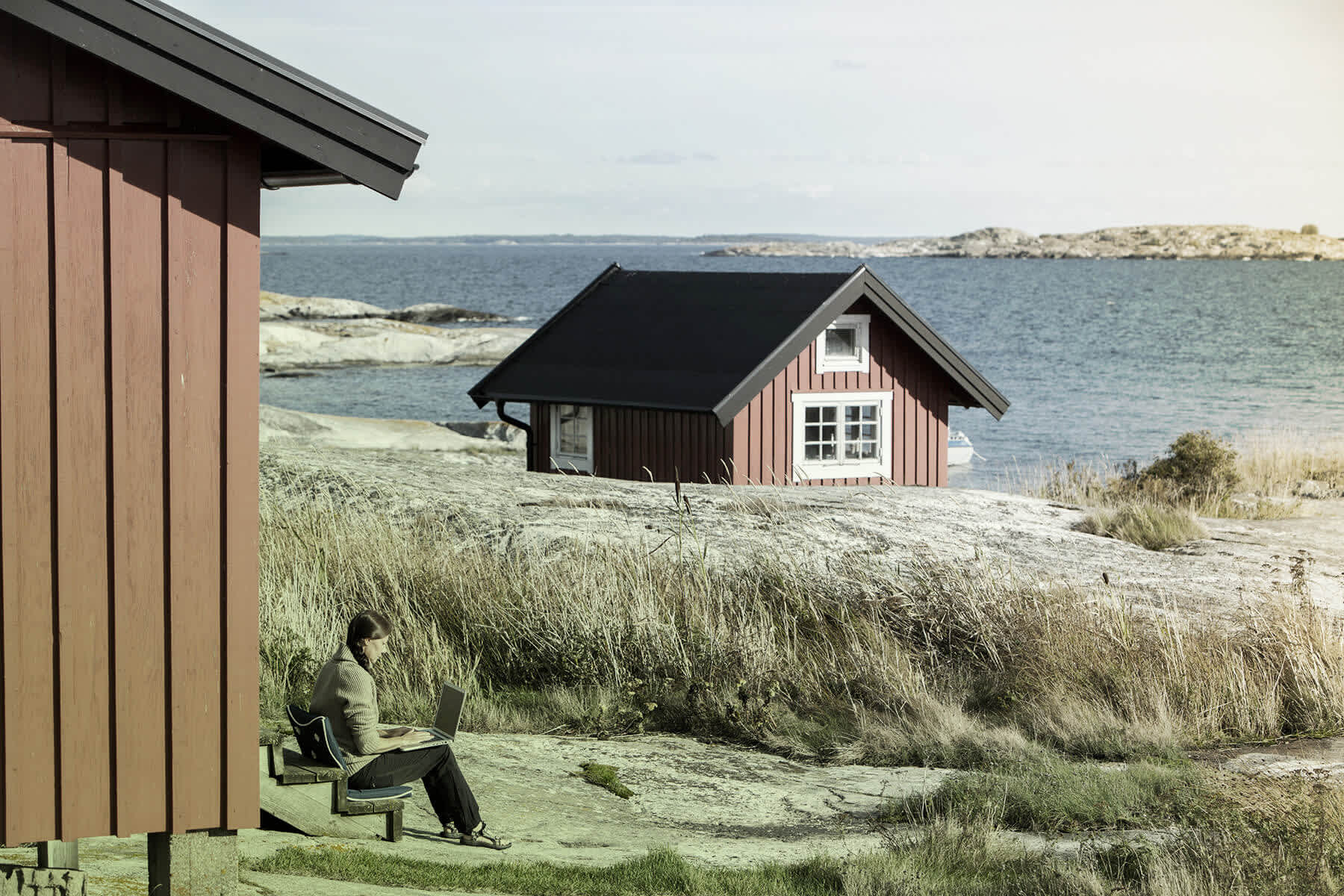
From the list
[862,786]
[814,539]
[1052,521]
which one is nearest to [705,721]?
[862,786]

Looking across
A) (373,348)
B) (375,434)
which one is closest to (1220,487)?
(375,434)

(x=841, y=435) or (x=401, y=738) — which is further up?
(x=841, y=435)

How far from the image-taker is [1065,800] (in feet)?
28.0

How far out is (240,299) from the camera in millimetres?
5758

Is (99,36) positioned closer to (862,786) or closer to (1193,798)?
(862,786)

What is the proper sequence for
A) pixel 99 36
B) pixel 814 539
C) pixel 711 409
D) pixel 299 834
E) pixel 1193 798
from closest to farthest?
pixel 99 36 < pixel 299 834 < pixel 1193 798 < pixel 814 539 < pixel 711 409

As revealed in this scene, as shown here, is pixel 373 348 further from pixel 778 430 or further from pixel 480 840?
pixel 480 840

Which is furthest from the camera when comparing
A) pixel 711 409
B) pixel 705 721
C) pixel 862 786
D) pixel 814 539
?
pixel 711 409

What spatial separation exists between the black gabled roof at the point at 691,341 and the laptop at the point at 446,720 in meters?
12.1

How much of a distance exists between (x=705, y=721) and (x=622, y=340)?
1311 cm

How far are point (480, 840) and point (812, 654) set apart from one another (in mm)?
4287

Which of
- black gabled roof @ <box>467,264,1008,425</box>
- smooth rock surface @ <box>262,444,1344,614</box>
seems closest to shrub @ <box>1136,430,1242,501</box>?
black gabled roof @ <box>467,264,1008,425</box>

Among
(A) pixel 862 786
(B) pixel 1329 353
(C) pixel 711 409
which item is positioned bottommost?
(A) pixel 862 786

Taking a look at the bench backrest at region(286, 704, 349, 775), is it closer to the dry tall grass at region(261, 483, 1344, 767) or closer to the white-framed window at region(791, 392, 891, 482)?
the dry tall grass at region(261, 483, 1344, 767)
